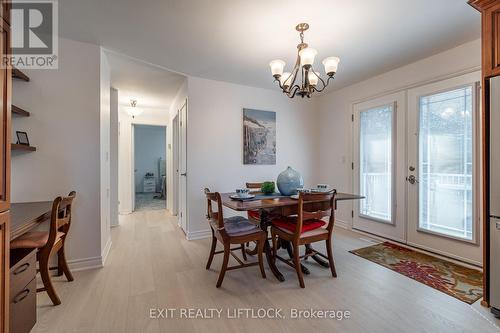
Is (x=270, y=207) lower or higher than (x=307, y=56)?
lower

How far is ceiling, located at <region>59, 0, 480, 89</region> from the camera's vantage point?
70.7 inches

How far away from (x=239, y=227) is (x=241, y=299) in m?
0.62

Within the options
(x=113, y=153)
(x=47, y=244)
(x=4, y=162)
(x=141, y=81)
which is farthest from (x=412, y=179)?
(x=113, y=153)

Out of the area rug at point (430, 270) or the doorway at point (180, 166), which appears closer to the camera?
the area rug at point (430, 270)

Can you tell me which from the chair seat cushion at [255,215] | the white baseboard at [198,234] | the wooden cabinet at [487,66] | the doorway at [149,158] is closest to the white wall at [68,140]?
the white baseboard at [198,234]

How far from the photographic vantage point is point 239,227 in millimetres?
2189

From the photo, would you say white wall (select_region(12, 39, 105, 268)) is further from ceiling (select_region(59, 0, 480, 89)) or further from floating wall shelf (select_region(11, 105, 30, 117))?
ceiling (select_region(59, 0, 480, 89))

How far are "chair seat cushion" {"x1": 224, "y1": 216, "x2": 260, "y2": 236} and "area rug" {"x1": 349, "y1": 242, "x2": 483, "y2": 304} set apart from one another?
1503 millimetres

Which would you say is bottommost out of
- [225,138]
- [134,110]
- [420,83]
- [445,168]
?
[445,168]

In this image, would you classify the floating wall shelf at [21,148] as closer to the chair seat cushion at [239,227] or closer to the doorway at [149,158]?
the chair seat cushion at [239,227]

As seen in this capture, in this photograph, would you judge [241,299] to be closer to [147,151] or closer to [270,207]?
[270,207]

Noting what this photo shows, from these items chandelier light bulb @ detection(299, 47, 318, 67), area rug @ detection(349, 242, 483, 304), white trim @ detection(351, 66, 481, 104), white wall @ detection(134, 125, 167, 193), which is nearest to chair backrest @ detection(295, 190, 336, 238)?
area rug @ detection(349, 242, 483, 304)

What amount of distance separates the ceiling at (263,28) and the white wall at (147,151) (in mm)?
6422

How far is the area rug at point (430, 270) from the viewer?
1.93m
